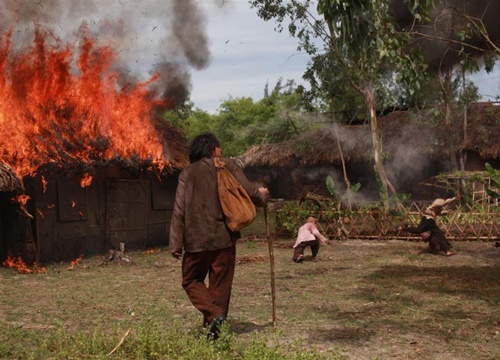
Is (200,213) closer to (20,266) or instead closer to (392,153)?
(20,266)

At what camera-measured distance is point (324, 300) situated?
338 inches

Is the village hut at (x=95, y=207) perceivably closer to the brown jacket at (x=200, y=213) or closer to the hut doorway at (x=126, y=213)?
the hut doorway at (x=126, y=213)

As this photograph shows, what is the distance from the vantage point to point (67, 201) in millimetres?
13930

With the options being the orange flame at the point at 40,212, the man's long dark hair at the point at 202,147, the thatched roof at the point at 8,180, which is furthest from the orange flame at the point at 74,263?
the man's long dark hair at the point at 202,147

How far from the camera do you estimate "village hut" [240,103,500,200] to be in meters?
25.2

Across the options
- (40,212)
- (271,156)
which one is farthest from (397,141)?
(40,212)

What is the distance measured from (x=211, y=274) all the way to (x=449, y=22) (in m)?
6.79

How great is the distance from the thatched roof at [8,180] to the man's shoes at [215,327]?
677cm

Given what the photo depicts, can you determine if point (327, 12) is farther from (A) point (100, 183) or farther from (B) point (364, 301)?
(A) point (100, 183)

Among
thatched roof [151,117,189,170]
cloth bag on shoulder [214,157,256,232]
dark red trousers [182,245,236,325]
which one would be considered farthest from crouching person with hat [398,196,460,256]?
dark red trousers [182,245,236,325]

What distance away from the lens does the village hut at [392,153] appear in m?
25.2

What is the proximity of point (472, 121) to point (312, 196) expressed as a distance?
1050 centimetres

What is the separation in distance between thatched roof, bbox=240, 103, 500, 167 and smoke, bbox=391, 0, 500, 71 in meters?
12.2

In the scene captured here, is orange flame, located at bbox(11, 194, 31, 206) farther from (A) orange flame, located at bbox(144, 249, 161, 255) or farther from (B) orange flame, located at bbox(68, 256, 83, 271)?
(A) orange flame, located at bbox(144, 249, 161, 255)
